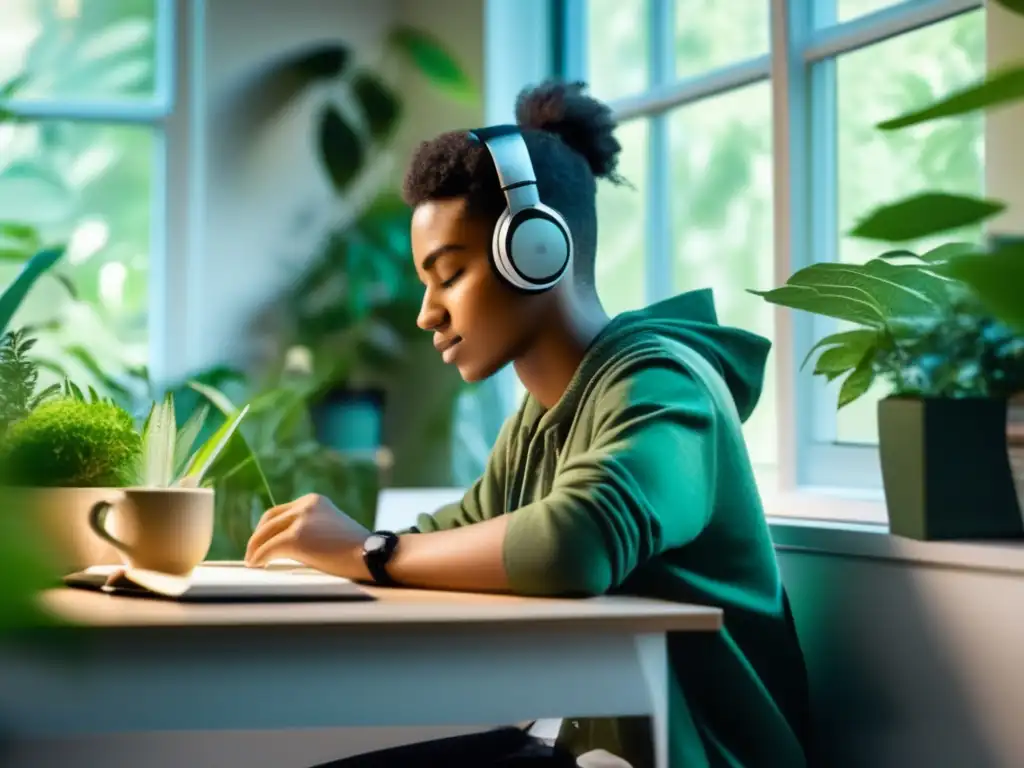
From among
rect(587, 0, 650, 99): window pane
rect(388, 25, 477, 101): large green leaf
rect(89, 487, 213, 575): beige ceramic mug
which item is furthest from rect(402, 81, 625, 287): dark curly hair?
rect(388, 25, 477, 101): large green leaf

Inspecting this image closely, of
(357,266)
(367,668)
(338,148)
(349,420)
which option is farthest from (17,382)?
(338,148)

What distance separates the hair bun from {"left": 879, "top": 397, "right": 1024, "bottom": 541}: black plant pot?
46 cm

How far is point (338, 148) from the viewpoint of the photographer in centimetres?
393

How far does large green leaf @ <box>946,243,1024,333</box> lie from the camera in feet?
1.59

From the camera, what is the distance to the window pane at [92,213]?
13.0 ft

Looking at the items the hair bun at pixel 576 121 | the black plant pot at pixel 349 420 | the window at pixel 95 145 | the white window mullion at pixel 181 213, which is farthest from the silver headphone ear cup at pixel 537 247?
the window at pixel 95 145

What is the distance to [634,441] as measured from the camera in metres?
1.11

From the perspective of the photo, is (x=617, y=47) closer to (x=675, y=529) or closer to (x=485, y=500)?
(x=485, y=500)

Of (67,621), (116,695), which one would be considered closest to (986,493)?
(116,695)

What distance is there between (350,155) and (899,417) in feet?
9.33

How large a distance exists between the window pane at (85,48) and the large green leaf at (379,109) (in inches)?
29.2

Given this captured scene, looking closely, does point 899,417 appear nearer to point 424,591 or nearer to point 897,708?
point 897,708

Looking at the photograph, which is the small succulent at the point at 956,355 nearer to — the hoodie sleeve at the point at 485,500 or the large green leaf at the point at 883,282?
the large green leaf at the point at 883,282

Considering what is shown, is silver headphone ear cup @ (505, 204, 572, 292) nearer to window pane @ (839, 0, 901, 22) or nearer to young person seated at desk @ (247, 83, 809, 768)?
young person seated at desk @ (247, 83, 809, 768)
